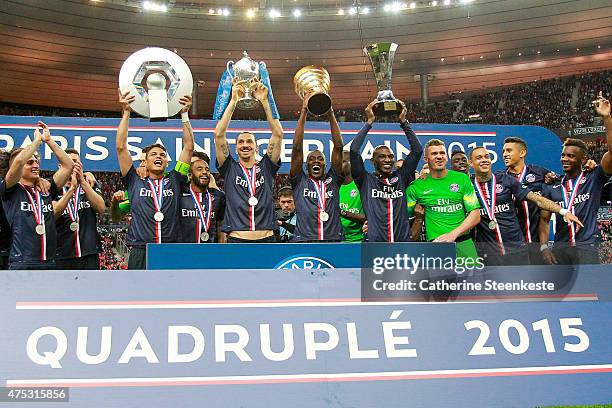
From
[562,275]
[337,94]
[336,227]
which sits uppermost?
[337,94]

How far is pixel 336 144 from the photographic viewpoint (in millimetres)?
4371

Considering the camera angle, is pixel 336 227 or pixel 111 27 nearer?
pixel 336 227

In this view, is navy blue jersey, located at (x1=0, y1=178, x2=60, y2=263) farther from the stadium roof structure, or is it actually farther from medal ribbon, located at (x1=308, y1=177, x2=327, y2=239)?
the stadium roof structure

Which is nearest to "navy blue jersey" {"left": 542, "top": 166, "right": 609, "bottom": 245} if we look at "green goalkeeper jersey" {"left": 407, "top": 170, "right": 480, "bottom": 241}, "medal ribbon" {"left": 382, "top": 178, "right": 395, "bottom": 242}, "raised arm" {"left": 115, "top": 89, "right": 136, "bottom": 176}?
"green goalkeeper jersey" {"left": 407, "top": 170, "right": 480, "bottom": 241}

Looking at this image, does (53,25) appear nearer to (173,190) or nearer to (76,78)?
(76,78)

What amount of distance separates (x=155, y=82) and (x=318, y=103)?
1.23 m

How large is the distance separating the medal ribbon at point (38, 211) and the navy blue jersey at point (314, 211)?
187cm

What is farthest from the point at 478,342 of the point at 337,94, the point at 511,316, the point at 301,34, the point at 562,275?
the point at 337,94

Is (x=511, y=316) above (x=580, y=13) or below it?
below

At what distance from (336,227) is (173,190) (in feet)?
4.26

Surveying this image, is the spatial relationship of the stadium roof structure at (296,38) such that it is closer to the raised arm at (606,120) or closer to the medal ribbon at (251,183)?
the raised arm at (606,120)

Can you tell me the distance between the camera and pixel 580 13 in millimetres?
18484

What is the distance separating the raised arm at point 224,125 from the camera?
4.05 meters

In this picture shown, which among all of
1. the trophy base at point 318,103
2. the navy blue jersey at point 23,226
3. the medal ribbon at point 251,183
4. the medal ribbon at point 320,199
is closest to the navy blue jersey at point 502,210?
the medal ribbon at point 320,199
